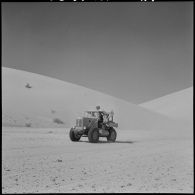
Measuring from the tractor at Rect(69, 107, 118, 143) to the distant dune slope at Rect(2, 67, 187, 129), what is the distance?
10152 millimetres

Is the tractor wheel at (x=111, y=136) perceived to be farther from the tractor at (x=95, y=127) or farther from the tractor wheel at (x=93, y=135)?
the tractor wheel at (x=93, y=135)

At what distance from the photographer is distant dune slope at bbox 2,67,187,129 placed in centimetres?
3072

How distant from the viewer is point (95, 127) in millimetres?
16984

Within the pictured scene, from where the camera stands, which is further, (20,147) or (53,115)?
(53,115)

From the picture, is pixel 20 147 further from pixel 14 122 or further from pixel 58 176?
pixel 14 122

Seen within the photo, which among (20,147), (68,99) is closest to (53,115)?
(68,99)

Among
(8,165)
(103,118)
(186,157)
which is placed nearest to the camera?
(8,165)

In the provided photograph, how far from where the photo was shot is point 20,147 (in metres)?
15.0

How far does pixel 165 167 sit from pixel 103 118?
6854mm

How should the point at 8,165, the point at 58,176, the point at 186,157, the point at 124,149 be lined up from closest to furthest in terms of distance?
1. the point at 58,176
2. the point at 8,165
3. the point at 186,157
4. the point at 124,149

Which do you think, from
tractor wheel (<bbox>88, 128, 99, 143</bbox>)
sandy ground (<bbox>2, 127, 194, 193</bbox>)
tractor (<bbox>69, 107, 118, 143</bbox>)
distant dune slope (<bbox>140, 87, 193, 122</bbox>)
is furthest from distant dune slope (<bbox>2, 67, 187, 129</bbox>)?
sandy ground (<bbox>2, 127, 194, 193</bbox>)

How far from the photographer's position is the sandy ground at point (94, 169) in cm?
883

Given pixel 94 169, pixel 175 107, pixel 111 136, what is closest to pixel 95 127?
pixel 111 136

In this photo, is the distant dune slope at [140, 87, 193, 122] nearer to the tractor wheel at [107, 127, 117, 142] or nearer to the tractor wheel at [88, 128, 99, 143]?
the tractor wheel at [107, 127, 117, 142]
